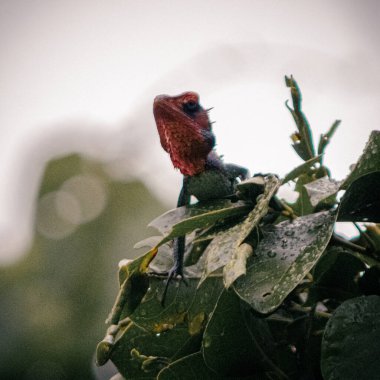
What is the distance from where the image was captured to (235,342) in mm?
715

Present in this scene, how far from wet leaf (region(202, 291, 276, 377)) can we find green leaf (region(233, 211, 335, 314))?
0.21 ft

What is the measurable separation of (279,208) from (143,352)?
0.35 m

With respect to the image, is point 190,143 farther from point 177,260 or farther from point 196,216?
point 196,216

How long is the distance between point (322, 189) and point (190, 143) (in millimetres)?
468

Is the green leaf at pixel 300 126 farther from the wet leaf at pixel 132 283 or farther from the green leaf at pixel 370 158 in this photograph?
the wet leaf at pixel 132 283

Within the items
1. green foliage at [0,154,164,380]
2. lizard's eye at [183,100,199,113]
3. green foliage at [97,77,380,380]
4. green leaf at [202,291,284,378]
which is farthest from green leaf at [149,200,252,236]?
green foliage at [0,154,164,380]

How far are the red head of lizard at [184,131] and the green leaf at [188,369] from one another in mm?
521

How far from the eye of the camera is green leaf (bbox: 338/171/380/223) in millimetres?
670

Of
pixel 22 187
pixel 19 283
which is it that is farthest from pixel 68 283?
pixel 22 187

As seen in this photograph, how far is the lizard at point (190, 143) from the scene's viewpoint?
1150 mm

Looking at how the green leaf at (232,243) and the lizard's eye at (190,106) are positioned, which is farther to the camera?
the lizard's eye at (190,106)

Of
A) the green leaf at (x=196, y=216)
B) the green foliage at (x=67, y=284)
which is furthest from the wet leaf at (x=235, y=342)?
the green foliage at (x=67, y=284)

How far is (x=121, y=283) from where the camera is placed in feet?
2.45

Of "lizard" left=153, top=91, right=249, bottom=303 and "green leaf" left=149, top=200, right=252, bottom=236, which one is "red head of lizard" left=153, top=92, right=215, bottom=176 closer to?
"lizard" left=153, top=91, right=249, bottom=303
